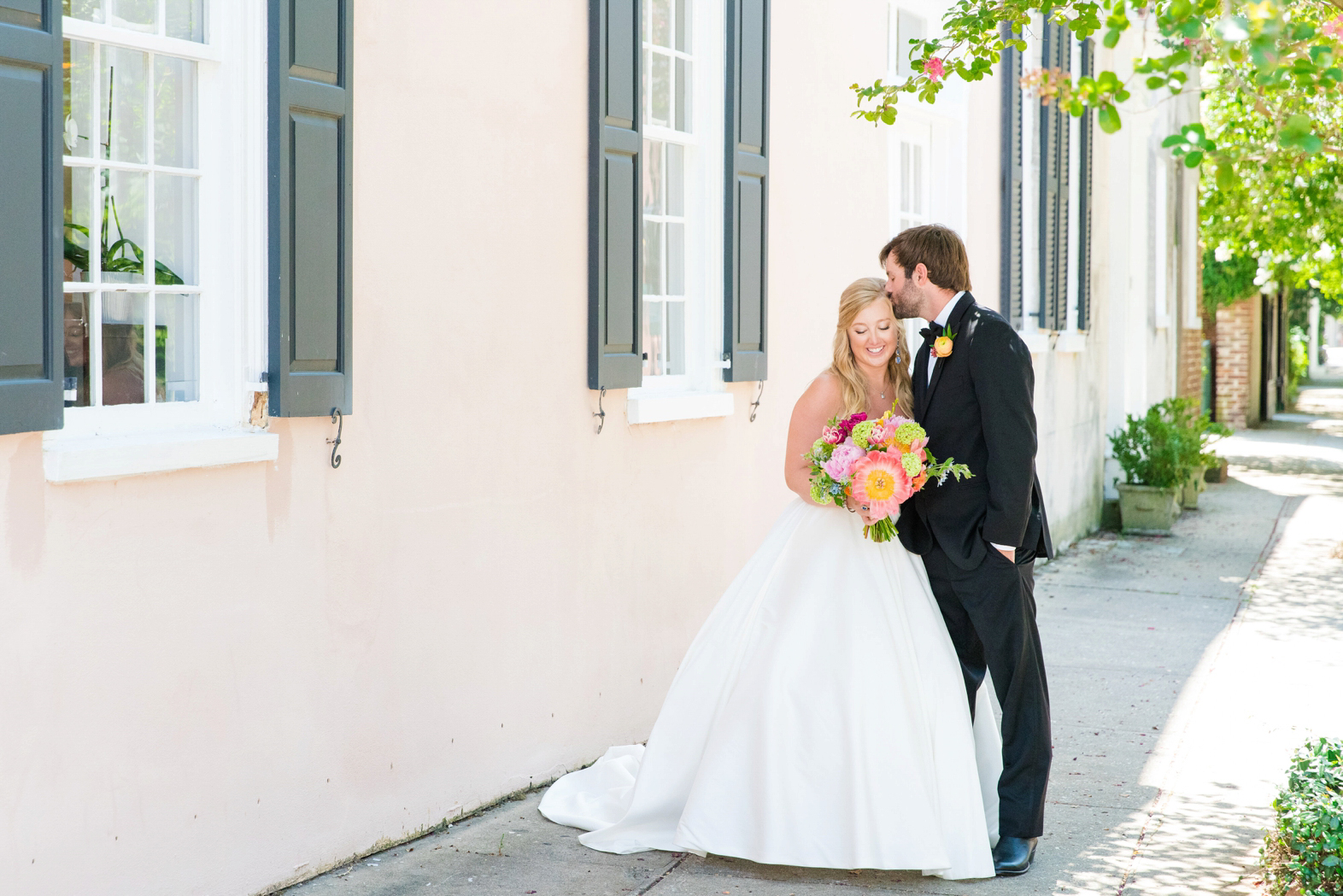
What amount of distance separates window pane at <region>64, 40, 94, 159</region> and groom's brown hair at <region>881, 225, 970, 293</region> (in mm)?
2414

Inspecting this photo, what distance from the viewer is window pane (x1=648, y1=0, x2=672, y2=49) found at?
19.3ft

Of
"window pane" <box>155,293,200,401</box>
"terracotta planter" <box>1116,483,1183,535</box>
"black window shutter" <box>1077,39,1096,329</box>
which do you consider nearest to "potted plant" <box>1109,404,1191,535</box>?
"terracotta planter" <box>1116,483,1183,535</box>

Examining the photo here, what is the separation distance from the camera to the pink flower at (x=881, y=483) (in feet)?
13.6

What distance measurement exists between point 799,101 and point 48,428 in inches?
175

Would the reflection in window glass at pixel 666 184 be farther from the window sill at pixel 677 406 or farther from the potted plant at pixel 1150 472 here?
the potted plant at pixel 1150 472

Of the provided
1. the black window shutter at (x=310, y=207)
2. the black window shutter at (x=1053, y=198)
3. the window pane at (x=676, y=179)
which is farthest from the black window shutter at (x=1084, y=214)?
the black window shutter at (x=310, y=207)

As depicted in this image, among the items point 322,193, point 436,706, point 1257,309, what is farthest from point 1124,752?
point 1257,309

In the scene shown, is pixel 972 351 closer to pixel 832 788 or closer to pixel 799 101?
pixel 832 788

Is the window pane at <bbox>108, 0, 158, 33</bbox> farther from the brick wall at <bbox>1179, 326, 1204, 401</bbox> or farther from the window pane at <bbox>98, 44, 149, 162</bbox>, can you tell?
the brick wall at <bbox>1179, 326, 1204, 401</bbox>

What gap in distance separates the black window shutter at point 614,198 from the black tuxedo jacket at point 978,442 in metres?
1.34

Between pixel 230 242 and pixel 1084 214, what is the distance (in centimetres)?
971

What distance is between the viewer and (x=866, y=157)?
25.0ft

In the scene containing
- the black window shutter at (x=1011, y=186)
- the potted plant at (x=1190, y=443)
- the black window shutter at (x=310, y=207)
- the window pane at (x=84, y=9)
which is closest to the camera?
the window pane at (x=84, y=9)

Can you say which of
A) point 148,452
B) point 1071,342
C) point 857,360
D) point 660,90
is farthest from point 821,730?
point 1071,342
